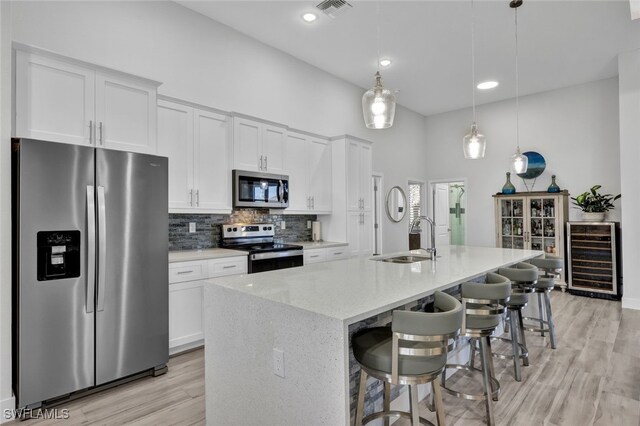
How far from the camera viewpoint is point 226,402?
6.43 ft

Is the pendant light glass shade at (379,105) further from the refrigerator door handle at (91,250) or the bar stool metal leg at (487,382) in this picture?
the refrigerator door handle at (91,250)

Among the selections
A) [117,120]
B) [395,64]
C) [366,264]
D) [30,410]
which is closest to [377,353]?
[366,264]

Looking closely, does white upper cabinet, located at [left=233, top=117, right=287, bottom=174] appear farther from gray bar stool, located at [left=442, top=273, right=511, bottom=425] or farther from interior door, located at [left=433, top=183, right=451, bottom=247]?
interior door, located at [left=433, top=183, right=451, bottom=247]

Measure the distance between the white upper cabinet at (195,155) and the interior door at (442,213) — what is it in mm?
5167

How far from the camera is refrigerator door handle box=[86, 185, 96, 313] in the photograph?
2477mm

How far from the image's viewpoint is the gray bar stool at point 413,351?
1.52 m

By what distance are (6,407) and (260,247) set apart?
7.62 feet

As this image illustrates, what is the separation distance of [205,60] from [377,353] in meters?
3.56

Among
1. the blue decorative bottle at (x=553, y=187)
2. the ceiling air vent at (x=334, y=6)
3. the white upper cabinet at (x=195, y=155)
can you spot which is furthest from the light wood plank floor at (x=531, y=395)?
the ceiling air vent at (x=334, y=6)

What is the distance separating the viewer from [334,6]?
3.61m

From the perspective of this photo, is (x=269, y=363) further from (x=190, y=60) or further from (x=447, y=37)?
(x=447, y=37)

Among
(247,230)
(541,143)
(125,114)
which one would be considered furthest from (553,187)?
(125,114)

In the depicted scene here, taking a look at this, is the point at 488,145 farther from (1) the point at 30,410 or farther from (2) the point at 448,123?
(1) the point at 30,410

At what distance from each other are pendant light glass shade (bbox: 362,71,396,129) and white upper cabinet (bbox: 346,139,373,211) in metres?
2.52
